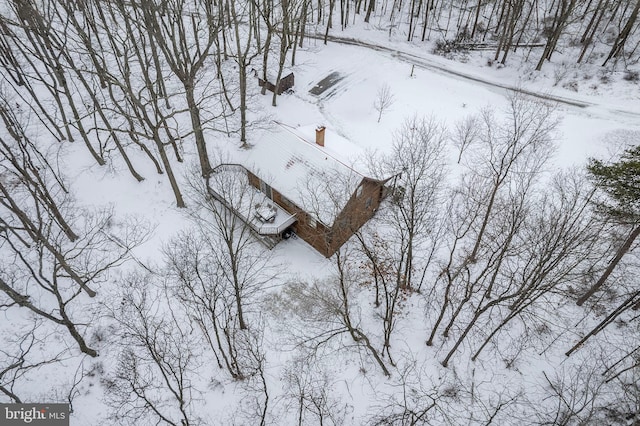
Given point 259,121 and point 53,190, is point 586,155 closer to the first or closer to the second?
point 259,121

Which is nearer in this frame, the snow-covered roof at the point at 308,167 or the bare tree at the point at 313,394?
the bare tree at the point at 313,394

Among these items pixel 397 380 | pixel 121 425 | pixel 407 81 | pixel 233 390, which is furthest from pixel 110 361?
pixel 407 81

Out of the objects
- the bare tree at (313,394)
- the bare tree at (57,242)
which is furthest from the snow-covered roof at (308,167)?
the bare tree at (57,242)

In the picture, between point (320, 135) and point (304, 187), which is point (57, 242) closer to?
point (304, 187)

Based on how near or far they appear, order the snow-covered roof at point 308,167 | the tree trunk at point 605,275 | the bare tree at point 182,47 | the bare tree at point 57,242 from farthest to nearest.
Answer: the snow-covered roof at point 308,167 < the bare tree at point 57,242 < the bare tree at point 182,47 < the tree trunk at point 605,275

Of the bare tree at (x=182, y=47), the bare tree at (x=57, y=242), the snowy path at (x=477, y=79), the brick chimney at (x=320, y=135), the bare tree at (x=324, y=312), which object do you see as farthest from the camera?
the snowy path at (x=477, y=79)

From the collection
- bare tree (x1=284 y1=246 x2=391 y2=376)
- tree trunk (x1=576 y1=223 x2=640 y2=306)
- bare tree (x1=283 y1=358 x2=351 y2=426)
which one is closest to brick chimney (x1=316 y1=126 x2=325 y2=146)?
bare tree (x1=284 y1=246 x2=391 y2=376)

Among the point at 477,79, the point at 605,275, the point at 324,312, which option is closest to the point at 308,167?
the point at 324,312

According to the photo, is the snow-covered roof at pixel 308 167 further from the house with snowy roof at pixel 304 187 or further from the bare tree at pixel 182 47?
the bare tree at pixel 182 47
